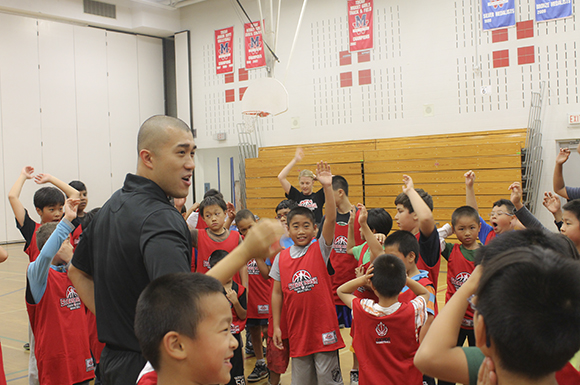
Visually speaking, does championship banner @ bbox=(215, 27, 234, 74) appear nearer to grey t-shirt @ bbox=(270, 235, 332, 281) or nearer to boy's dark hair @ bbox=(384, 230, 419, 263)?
grey t-shirt @ bbox=(270, 235, 332, 281)

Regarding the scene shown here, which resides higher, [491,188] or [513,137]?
[513,137]

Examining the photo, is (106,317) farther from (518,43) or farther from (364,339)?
(518,43)

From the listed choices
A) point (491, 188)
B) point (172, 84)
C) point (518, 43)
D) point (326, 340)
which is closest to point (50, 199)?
point (326, 340)

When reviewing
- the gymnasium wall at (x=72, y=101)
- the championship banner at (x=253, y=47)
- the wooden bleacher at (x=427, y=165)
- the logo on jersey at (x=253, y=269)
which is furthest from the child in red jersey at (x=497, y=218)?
the gymnasium wall at (x=72, y=101)

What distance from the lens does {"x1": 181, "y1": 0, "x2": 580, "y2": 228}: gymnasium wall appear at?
32.5 ft

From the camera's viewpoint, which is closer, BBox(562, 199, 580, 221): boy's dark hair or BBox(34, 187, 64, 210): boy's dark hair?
BBox(562, 199, 580, 221): boy's dark hair

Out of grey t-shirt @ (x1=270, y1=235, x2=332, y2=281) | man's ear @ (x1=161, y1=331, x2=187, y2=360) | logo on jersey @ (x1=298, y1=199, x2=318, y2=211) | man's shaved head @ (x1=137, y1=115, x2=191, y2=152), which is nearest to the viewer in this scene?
man's ear @ (x1=161, y1=331, x2=187, y2=360)

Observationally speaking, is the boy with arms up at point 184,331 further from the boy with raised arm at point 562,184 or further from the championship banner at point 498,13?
the championship banner at point 498,13

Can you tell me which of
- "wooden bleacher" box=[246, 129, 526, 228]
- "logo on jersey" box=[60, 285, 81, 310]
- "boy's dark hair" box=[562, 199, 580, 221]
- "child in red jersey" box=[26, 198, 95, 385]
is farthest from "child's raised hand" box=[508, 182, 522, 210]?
"wooden bleacher" box=[246, 129, 526, 228]

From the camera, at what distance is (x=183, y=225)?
1694 millimetres

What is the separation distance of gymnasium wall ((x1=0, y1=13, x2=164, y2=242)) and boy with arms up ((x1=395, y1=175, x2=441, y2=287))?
42.4 feet

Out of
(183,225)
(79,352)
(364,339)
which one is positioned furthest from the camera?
(79,352)

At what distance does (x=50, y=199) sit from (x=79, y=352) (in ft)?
5.58

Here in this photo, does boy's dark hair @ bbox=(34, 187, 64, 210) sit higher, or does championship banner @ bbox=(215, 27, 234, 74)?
championship banner @ bbox=(215, 27, 234, 74)
